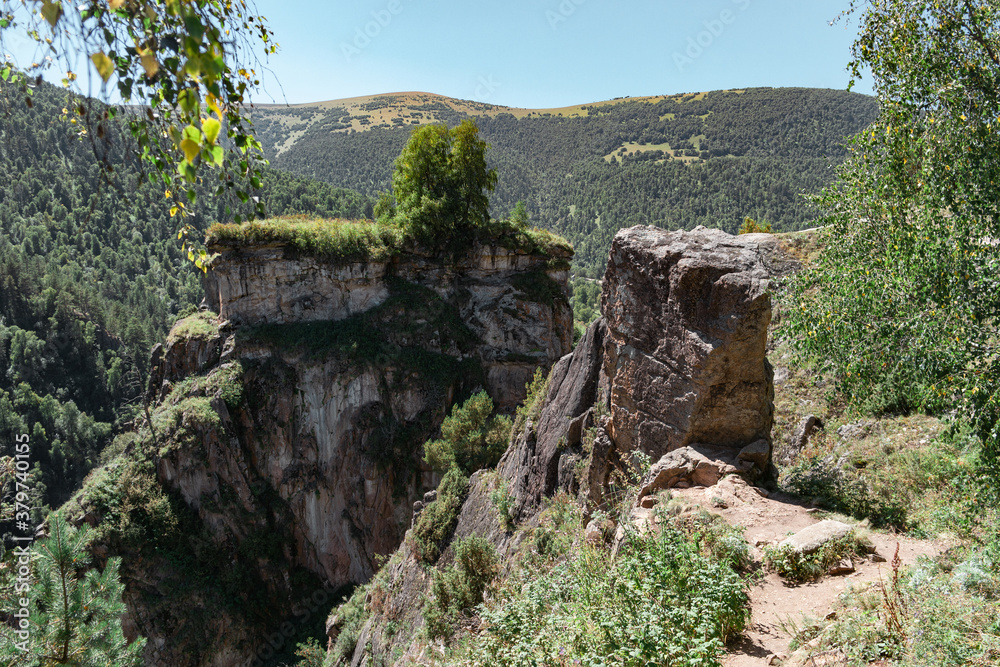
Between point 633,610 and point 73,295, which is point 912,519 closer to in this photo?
point 633,610

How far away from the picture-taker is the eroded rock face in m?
6.20

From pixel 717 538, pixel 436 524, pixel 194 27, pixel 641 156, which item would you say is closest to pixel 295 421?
pixel 436 524

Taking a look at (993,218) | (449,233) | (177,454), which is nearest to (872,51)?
(993,218)

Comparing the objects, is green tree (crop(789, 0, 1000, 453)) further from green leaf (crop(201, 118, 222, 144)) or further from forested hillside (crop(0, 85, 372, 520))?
forested hillside (crop(0, 85, 372, 520))

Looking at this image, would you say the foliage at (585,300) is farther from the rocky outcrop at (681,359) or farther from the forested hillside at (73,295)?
the rocky outcrop at (681,359)

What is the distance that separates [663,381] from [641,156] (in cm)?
11234

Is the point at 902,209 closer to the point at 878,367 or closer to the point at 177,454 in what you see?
the point at 878,367

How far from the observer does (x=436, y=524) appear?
11156mm

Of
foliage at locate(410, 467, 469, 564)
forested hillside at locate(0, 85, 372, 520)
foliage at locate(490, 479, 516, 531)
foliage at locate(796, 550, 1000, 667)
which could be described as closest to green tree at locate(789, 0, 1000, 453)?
foliage at locate(796, 550, 1000, 667)

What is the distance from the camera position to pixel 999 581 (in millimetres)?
Answer: 3277

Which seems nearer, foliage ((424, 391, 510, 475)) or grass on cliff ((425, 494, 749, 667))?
grass on cliff ((425, 494, 749, 667))

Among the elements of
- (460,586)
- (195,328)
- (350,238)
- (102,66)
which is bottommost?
(460,586)

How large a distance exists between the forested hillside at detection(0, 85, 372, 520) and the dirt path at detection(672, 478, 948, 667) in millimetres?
41593

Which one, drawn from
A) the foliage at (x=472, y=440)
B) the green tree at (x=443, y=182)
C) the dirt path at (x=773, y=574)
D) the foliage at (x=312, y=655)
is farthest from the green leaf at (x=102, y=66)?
the green tree at (x=443, y=182)
